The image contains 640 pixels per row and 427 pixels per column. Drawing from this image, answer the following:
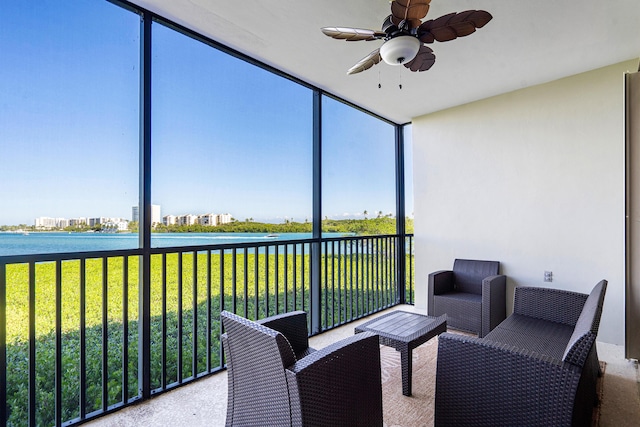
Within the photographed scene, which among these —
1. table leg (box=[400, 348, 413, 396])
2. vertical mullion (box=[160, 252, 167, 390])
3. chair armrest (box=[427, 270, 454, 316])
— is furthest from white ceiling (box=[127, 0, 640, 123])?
table leg (box=[400, 348, 413, 396])

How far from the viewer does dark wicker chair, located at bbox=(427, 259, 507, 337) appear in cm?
328

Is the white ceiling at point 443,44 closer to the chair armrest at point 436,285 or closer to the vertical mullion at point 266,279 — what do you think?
the vertical mullion at point 266,279

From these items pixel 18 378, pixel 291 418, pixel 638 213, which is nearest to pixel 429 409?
pixel 291 418

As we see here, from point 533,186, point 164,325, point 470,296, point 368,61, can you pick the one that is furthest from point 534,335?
point 164,325

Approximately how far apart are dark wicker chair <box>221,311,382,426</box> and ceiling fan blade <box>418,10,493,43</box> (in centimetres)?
177

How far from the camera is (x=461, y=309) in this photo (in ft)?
11.3

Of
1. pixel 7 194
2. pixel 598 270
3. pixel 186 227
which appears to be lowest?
pixel 598 270

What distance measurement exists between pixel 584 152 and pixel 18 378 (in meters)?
5.07

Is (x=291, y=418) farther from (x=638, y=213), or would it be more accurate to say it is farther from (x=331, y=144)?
(x=331, y=144)

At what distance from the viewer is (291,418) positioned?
1.32 meters

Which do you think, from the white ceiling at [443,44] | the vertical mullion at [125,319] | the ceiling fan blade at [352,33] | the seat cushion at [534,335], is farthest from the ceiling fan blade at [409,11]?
the vertical mullion at [125,319]

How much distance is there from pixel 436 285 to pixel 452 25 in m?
2.64

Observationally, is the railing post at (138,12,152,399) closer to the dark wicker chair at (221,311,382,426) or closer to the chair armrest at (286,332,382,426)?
the dark wicker chair at (221,311,382,426)

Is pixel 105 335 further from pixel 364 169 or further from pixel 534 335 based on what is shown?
pixel 364 169
